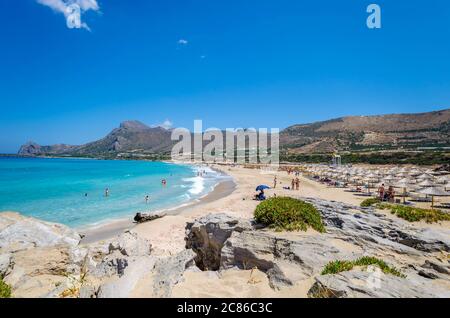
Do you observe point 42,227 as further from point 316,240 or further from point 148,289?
point 316,240

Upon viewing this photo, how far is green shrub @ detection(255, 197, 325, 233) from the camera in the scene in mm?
8281

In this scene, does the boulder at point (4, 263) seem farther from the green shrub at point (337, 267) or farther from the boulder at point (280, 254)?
the green shrub at point (337, 267)

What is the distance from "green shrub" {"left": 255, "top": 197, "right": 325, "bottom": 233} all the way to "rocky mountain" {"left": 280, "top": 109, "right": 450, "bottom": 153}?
11220 centimetres

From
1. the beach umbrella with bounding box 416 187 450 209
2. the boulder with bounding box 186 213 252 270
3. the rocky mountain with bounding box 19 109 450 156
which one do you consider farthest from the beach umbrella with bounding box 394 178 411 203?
the rocky mountain with bounding box 19 109 450 156

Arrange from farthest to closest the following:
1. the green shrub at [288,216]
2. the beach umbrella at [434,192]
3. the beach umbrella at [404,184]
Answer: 1. the beach umbrella at [404,184]
2. the beach umbrella at [434,192]
3. the green shrub at [288,216]

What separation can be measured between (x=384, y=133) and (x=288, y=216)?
148683mm

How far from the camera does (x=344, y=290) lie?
4.66 metres

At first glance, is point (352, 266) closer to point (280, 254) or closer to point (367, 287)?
point (367, 287)

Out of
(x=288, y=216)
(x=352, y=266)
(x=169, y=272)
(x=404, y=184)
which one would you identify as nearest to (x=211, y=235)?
(x=288, y=216)

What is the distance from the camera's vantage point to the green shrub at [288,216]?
8.28 m

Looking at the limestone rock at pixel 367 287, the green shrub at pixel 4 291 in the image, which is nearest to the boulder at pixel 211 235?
the limestone rock at pixel 367 287

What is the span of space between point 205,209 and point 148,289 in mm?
19987

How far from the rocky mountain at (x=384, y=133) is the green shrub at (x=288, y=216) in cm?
11220

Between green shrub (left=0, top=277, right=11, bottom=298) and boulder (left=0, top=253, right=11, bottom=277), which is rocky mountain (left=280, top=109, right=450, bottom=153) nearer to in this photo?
boulder (left=0, top=253, right=11, bottom=277)
